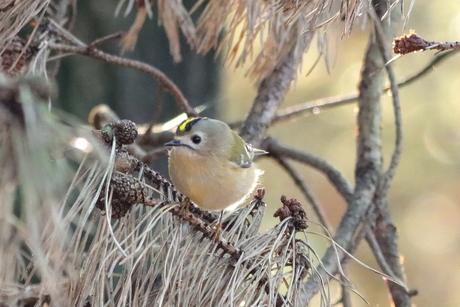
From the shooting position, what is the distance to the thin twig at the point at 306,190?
154cm

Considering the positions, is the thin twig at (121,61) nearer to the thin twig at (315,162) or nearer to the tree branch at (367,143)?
the thin twig at (315,162)

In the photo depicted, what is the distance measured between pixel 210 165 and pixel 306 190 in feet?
1.38

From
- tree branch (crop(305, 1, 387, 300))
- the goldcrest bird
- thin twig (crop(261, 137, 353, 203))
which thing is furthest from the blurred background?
the goldcrest bird

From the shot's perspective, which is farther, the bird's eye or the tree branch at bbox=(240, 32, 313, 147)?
the tree branch at bbox=(240, 32, 313, 147)

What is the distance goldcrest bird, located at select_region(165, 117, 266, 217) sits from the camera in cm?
120

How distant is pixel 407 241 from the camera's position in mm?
3471

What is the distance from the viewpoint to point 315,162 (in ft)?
5.21

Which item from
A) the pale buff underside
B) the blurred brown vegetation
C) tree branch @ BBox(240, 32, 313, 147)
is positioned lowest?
the pale buff underside

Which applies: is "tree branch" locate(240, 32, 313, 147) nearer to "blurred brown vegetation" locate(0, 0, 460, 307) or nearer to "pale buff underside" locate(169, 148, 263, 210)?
"pale buff underside" locate(169, 148, 263, 210)

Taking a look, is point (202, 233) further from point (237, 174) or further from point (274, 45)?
point (274, 45)

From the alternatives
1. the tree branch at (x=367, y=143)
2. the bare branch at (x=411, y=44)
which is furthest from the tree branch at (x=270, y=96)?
the bare branch at (x=411, y=44)

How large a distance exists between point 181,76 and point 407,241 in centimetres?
200

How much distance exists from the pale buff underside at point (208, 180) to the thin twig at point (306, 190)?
303 mm

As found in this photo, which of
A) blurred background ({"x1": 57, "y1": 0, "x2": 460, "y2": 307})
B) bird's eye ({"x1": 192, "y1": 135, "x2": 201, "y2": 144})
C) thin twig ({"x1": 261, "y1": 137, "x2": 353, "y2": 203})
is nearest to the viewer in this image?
bird's eye ({"x1": 192, "y1": 135, "x2": 201, "y2": 144})
